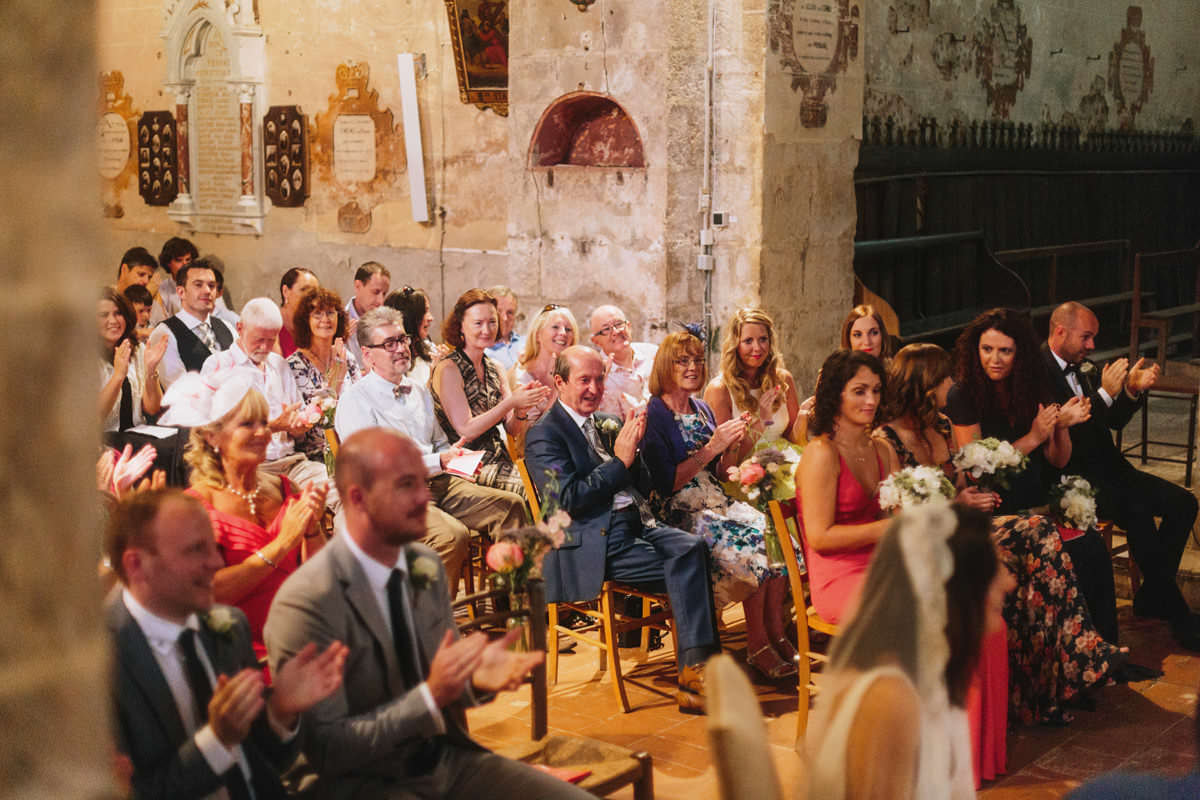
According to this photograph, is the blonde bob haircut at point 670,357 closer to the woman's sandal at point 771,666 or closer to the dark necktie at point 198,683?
the woman's sandal at point 771,666

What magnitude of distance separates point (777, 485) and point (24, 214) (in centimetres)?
432

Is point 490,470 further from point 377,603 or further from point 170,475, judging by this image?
point 377,603

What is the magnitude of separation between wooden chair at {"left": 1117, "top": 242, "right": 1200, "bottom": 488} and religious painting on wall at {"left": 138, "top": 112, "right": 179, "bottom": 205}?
26.5 ft

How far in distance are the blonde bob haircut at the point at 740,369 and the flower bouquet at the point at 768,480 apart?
2.33 ft

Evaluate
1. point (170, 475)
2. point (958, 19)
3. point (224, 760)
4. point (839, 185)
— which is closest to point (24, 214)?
point (224, 760)

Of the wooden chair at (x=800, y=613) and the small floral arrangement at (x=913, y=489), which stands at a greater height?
the small floral arrangement at (x=913, y=489)

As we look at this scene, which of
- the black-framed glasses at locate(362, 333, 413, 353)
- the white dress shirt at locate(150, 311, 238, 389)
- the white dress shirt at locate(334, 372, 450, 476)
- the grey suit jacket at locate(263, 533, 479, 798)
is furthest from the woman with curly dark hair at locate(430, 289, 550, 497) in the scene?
the grey suit jacket at locate(263, 533, 479, 798)

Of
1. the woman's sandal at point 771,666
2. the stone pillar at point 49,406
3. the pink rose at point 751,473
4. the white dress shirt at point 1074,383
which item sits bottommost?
the woman's sandal at point 771,666

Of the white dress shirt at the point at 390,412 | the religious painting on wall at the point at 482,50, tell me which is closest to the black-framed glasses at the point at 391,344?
the white dress shirt at the point at 390,412

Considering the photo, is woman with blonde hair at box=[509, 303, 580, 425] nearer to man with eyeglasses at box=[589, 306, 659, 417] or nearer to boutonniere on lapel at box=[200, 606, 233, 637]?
man with eyeglasses at box=[589, 306, 659, 417]

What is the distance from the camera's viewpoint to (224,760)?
2561mm

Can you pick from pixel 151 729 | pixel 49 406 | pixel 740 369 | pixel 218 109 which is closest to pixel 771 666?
pixel 740 369

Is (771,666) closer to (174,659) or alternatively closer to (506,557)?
(506,557)

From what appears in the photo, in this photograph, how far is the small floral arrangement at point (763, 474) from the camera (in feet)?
16.5
